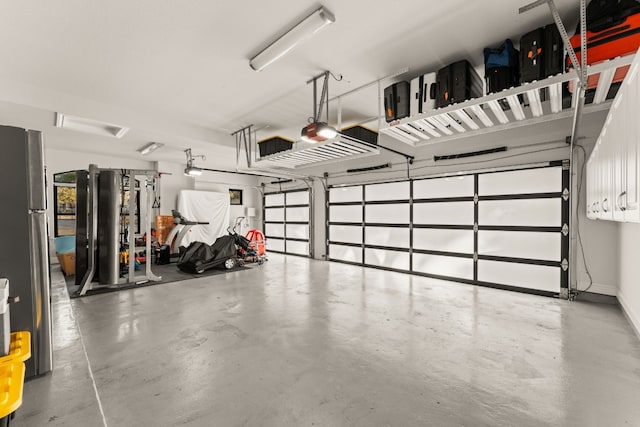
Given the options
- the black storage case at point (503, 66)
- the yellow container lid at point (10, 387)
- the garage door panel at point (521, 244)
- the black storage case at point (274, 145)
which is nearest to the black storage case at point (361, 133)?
the black storage case at point (274, 145)

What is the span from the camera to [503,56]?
9.30 feet

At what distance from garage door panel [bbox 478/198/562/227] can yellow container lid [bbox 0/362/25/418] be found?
6.02 meters

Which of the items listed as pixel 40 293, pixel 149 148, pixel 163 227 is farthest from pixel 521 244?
pixel 163 227

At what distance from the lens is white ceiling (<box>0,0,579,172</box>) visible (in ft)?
8.17

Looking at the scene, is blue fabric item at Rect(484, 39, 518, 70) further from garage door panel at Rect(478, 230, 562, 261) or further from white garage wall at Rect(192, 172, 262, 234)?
white garage wall at Rect(192, 172, 262, 234)

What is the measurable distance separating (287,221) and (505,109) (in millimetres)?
7258

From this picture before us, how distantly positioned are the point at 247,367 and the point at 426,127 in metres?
3.67

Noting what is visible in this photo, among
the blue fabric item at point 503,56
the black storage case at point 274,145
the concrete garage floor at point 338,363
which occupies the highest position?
the blue fabric item at point 503,56

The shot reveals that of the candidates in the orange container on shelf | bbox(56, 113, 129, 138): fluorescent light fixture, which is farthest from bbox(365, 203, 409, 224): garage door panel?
the orange container on shelf

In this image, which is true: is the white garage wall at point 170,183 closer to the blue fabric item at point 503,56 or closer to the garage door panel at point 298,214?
the garage door panel at point 298,214

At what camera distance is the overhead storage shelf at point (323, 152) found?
4.77 metres

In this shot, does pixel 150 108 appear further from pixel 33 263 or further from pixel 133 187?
pixel 33 263

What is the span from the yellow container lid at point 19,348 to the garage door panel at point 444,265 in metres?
5.97

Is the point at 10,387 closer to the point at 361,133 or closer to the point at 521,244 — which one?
the point at 361,133
